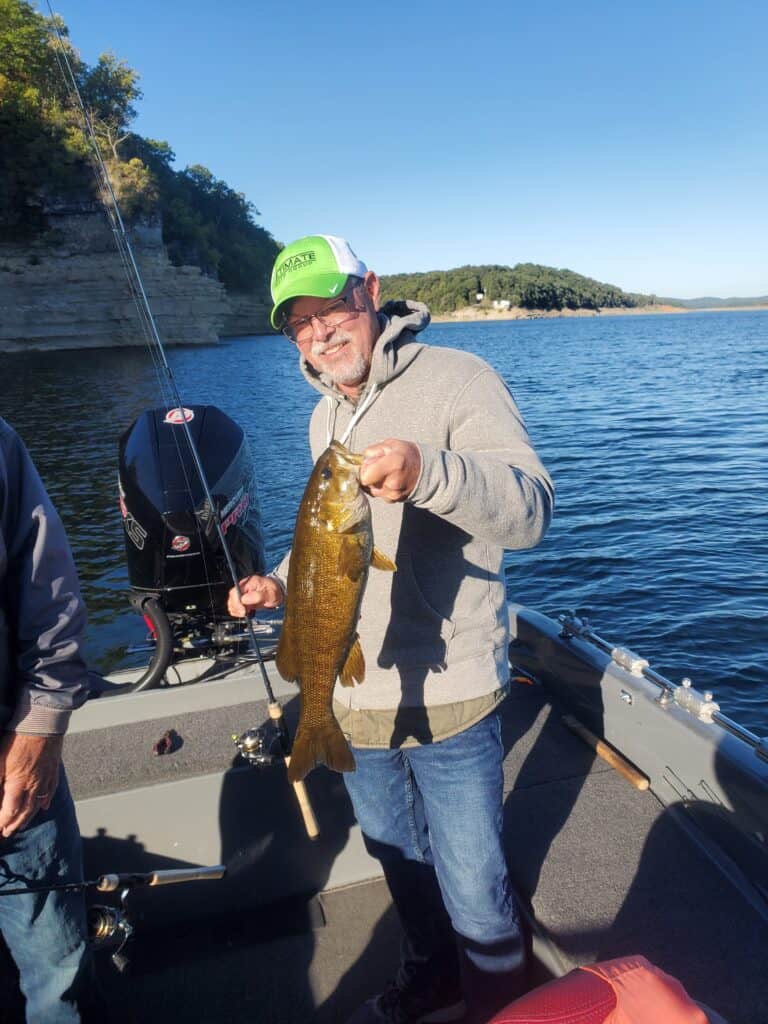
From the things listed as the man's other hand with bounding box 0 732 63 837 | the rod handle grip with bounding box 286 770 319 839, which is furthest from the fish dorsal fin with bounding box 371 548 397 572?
the rod handle grip with bounding box 286 770 319 839

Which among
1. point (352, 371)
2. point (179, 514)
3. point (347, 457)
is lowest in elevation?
point (179, 514)

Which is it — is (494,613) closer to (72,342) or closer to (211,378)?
(211,378)

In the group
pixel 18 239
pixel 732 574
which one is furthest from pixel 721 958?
pixel 18 239

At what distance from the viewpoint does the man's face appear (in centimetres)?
216

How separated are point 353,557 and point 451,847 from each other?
3.62 feet

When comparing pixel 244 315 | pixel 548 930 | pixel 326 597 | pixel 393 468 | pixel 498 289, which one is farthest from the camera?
pixel 498 289

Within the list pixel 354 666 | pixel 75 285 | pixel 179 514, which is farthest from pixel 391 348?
pixel 75 285

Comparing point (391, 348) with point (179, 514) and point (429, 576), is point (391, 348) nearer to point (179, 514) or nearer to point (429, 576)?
point (429, 576)

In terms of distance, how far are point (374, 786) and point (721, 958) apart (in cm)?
157

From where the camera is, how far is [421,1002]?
252cm

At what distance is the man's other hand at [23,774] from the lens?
6.54 ft

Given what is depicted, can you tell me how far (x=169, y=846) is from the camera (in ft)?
11.6

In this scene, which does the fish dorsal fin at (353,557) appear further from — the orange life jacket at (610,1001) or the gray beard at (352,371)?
the orange life jacket at (610,1001)

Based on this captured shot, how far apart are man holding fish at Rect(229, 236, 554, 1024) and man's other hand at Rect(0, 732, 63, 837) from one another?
79 centimetres
